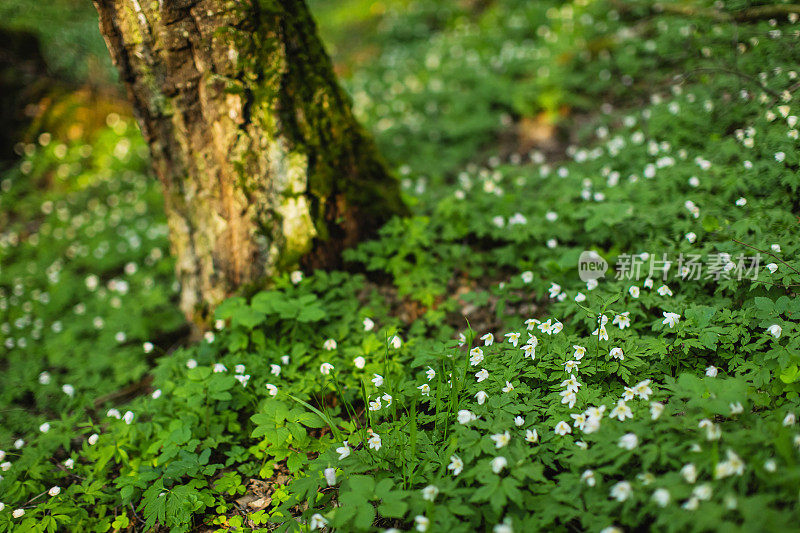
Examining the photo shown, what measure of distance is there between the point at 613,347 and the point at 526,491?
38.8 inches

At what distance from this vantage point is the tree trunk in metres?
2.95

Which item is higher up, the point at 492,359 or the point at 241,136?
the point at 241,136

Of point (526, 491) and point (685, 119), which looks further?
point (685, 119)

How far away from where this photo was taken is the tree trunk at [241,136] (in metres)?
2.95

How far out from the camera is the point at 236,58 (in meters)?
2.98

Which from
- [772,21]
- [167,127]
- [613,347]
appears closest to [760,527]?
[613,347]

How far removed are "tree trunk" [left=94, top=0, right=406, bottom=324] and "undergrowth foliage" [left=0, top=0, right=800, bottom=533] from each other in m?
0.36

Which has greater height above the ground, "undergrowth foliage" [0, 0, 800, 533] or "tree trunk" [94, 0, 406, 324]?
"tree trunk" [94, 0, 406, 324]

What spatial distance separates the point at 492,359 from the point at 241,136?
239cm

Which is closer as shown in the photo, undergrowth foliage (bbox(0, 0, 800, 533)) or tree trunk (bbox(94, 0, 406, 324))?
undergrowth foliage (bbox(0, 0, 800, 533))

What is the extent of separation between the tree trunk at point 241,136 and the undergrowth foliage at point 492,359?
14.0 inches

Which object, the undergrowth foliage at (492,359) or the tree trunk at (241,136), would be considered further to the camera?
the tree trunk at (241,136)

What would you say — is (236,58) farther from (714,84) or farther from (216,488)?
(714,84)

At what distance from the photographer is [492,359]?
255cm
